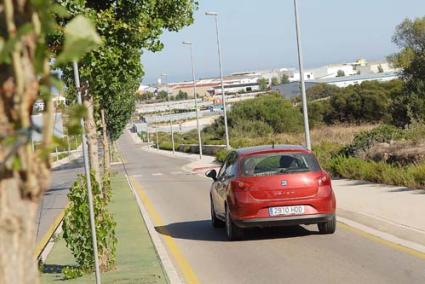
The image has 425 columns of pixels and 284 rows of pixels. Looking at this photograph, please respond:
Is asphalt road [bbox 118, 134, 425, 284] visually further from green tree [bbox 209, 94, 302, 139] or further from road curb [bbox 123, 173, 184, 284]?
green tree [bbox 209, 94, 302, 139]

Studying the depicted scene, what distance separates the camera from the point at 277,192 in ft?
37.8

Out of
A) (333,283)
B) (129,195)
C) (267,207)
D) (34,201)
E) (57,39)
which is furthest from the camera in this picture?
(129,195)

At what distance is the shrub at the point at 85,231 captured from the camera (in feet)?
30.7

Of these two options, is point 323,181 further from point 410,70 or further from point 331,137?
point 410,70

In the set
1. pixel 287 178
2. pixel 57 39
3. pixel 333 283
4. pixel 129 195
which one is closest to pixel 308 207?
pixel 287 178

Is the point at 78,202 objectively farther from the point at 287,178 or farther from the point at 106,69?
the point at 287,178

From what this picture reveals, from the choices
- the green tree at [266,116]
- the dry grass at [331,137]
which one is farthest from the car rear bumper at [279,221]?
the green tree at [266,116]

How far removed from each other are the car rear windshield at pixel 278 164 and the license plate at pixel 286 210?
1.86ft

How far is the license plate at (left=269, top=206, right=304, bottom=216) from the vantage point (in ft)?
37.8

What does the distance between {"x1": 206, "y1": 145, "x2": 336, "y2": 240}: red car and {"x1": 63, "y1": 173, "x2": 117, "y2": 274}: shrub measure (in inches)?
105

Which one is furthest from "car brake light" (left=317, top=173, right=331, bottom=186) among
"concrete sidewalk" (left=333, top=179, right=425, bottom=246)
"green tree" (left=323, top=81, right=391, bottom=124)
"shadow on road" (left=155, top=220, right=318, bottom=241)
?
"green tree" (left=323, top=81, right=391, bottom=124)

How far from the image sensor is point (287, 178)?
11.6 meters

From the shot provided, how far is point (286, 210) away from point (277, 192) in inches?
12.3

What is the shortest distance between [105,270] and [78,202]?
37.3 inches
